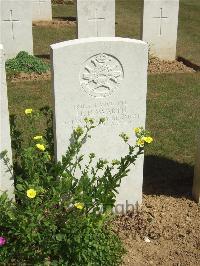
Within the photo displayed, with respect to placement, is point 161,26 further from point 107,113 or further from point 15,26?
point 107,113

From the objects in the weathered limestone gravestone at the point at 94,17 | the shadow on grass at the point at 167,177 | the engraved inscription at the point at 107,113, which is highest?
Result: the weathered limestone gravestone at the point at 94,17

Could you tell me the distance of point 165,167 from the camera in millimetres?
5035

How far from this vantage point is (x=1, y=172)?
3529mm

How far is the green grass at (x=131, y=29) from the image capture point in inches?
431

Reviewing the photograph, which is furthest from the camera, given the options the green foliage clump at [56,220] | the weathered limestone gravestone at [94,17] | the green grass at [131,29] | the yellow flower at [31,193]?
the green grass at [131,29]

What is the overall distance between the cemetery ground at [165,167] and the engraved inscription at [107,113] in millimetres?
945

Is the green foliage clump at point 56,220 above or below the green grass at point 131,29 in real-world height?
below

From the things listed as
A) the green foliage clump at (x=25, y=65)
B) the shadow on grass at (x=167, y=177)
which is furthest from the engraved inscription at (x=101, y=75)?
the green foliage clump at (x=25, y=65)

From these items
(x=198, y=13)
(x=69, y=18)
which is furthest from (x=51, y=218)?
(x=198, y=13)

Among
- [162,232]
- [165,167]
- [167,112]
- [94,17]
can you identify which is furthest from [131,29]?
[162,232]

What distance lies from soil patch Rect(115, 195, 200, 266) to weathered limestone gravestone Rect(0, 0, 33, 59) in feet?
19.5

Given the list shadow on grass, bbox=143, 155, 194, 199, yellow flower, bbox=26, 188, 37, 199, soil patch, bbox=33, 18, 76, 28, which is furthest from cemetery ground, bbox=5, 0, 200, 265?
soil patch, bbox=33, 18, 76, 28

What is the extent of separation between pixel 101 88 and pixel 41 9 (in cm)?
1142

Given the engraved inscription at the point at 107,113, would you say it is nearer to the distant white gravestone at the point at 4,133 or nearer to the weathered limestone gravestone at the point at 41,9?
the distant white gravestone at the point at 4,133
